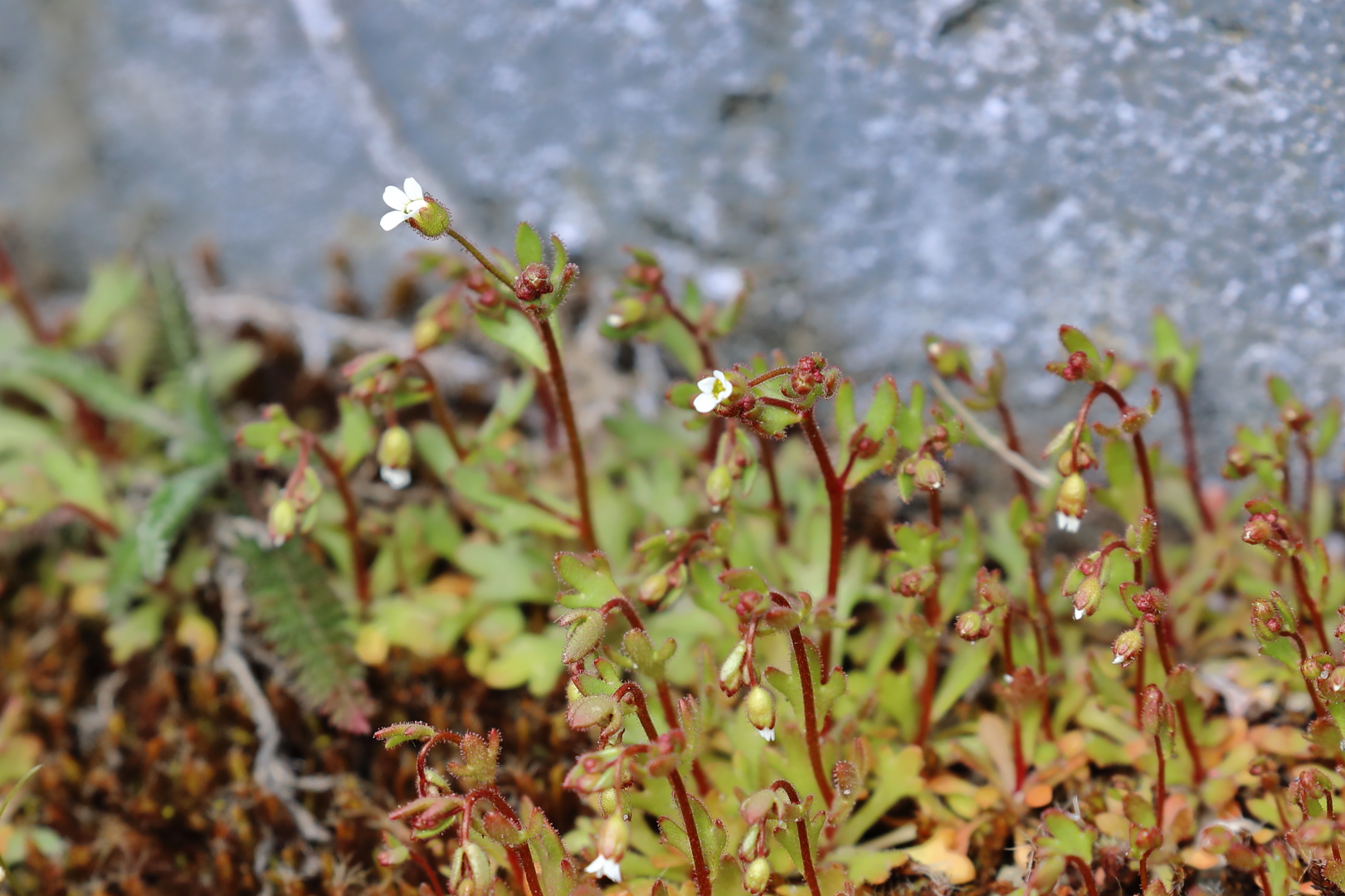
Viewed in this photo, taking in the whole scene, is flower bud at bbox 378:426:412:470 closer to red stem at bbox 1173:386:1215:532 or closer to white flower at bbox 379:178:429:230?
white flower at bbox 379:178:429:230

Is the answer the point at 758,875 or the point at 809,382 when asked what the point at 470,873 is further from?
the point at 809,382

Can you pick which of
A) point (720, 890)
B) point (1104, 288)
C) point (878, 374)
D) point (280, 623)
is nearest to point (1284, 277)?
point (1104, 288)

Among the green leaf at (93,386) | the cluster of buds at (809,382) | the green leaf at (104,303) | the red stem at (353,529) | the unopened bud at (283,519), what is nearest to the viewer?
the cluster of buds at (809,382)

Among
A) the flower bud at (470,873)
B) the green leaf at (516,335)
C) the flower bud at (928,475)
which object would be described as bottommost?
the flower bud at (470,873)

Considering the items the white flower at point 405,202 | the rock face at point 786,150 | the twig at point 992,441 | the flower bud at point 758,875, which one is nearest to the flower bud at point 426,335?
the white flower at point 405,202

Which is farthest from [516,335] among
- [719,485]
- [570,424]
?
[719,485]

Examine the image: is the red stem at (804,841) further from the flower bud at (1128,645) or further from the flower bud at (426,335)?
the flower bud at (426,335)
